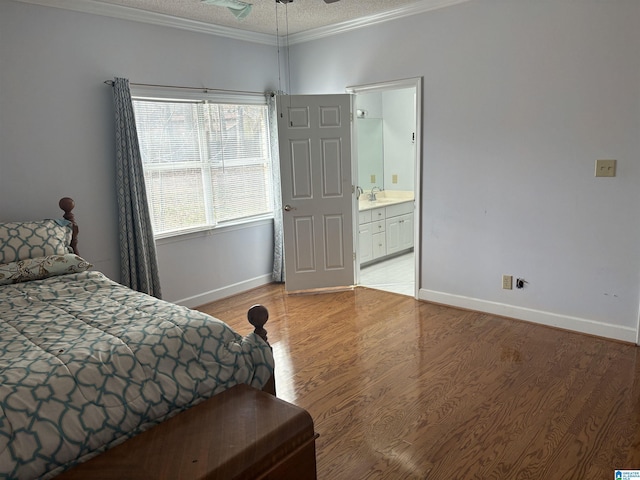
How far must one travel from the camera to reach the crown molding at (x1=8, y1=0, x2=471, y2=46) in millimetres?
3732

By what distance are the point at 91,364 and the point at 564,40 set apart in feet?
12.1

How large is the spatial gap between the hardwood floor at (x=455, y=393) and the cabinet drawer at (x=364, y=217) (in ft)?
4.94

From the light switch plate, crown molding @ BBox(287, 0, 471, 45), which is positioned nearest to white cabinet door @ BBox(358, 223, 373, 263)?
crown molding @ BBox(287, 0, 471, 45)

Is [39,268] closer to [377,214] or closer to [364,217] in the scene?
[364,217]

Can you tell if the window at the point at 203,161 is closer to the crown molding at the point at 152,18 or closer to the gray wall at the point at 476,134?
the gray wall at the point at 476,134

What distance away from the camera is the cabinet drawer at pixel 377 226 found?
19.4 ft

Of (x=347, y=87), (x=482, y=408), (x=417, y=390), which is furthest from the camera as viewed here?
(x=347, y=87)

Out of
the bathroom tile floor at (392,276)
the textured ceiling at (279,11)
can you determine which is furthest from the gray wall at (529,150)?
the bathroom tile floor at (392,276)

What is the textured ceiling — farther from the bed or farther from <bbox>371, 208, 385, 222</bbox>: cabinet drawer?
the bed

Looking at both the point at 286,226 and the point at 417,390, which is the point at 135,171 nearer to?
the point at 286,226

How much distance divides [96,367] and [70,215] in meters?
2.21

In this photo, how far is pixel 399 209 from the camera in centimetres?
631

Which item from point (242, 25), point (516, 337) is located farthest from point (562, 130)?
point (242, 25)

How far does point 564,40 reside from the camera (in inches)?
139
